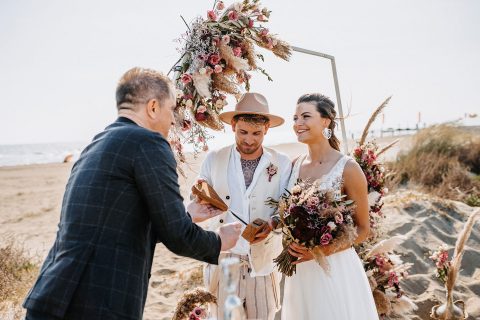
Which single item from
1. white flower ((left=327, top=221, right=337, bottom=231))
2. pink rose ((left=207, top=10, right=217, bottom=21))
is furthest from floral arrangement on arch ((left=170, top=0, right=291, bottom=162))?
white flower ((left=327, top=221, right=337, bottom=231))

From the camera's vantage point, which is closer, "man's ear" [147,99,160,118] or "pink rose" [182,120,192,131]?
"man's ear" [147,99,160,118]

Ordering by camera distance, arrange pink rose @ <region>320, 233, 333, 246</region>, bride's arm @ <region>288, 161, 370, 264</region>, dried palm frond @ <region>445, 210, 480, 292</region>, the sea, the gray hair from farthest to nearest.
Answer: the sea, dried palm frond @ <region>445, 210, 480, 292</region>, bride's arm @ <region>288, 161, 370, 264</region>, pink rose @ <region>320, 233, 333, 246</region>, the gray hair

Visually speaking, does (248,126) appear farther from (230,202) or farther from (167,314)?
(167,314)

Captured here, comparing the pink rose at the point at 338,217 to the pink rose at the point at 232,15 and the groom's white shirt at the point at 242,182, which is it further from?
the pink rose at the point at 232,15

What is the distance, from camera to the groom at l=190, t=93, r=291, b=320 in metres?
4.05

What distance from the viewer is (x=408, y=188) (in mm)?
10461

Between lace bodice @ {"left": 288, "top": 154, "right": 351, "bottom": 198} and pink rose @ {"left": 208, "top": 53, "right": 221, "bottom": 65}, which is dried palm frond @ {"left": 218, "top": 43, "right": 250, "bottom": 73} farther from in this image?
lace bodice @ {"left": 288, "top": 154, "right": 351, "bottom": 198}

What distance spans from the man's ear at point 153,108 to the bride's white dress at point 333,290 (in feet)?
5.75

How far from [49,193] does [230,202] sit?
17.3 meters

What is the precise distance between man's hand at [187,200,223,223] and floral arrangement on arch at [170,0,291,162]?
536 mm

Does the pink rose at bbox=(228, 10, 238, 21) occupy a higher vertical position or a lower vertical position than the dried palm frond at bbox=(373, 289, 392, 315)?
higher

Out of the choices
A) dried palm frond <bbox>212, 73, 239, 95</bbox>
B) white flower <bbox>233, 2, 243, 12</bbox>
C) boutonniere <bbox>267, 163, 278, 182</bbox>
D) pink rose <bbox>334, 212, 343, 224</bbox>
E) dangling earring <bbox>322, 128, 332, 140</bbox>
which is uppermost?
white flower <bbox>233, 2, 243, 12</bbox>

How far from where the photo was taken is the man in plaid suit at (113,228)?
7.17ft

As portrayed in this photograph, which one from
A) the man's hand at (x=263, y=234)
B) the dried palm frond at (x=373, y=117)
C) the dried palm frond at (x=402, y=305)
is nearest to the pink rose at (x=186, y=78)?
the man's hand at (x=263, y=234)
